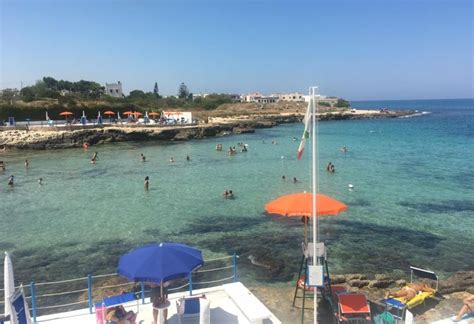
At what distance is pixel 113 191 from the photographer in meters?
28.3

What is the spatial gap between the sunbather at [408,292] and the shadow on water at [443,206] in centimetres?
1166

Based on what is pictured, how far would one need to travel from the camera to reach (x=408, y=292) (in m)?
11.5

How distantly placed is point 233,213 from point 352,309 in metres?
12.7

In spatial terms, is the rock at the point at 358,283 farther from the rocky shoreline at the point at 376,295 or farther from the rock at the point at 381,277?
the rock at the point at 381,277

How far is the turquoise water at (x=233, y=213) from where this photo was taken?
15.7m

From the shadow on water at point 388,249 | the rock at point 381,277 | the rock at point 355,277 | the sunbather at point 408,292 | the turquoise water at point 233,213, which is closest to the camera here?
the sunbather at point 408,292

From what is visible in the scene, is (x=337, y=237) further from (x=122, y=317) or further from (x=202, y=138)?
(x=202, y=138)

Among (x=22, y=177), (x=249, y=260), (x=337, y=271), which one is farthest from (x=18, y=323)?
(x=22, y=177)

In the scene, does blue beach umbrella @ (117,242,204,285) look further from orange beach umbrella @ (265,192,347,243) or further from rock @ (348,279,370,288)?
rock @ (348,279,370,288)

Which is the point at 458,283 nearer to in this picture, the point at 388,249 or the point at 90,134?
the point at 388,249

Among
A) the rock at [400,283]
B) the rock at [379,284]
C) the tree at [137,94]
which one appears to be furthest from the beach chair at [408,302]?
the tree at [137,94]

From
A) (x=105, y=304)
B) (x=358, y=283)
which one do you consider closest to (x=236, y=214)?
(x=358, y=283)

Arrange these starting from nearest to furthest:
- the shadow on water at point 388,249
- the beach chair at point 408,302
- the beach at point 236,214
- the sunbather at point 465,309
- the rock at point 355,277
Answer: the sunbather at point 465,309, the beach chair at point 408,302, the rock at point 355,277, the shadow on water at point 388,249, the beach at point 236,214

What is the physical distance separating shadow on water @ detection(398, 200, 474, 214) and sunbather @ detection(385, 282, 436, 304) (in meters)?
11.7
